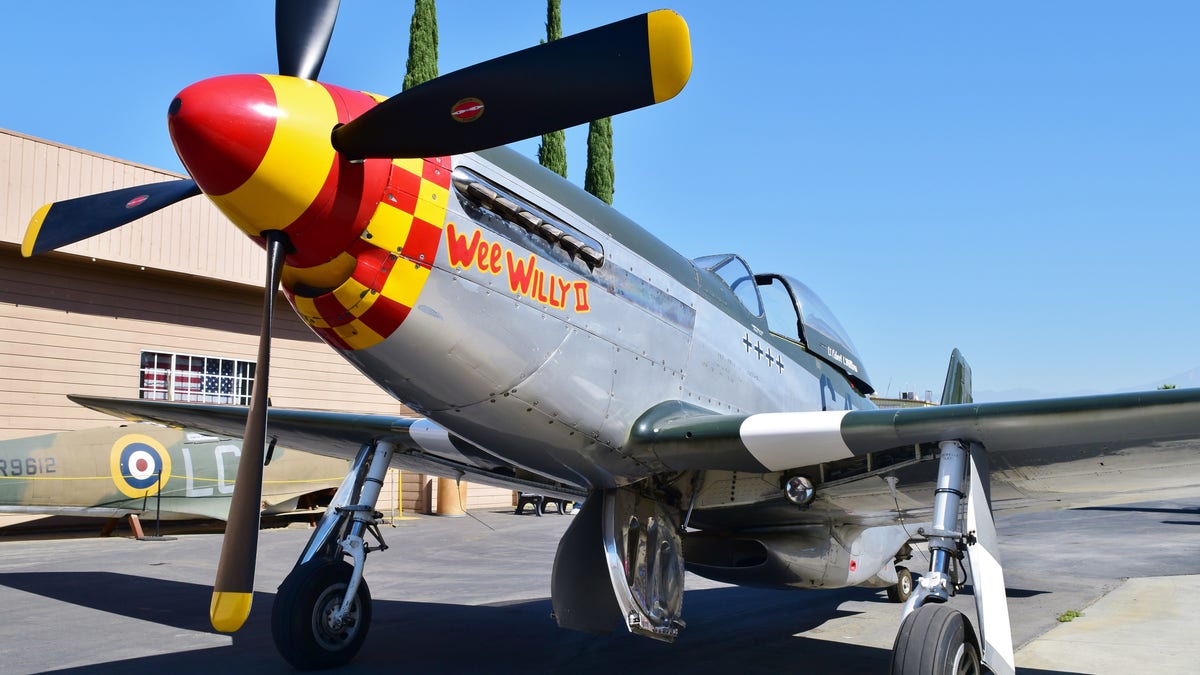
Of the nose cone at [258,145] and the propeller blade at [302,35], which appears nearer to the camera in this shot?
the nose cone at [258,145]

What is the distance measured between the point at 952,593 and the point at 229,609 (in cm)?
323

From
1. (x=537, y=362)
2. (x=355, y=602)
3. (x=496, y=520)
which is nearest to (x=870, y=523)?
(x=537, y=362)

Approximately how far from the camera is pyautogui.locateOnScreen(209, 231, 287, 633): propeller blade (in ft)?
11.2

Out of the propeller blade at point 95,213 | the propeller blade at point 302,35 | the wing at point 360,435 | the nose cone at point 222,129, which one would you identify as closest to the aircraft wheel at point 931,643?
the wing at point 360,435

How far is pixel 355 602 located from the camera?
548 centimetres

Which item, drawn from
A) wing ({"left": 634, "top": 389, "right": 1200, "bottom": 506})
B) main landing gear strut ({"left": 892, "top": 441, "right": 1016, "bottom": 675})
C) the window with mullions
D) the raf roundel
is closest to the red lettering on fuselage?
wing ({"left": 634, "top": 389, "right": 1200, "bottom": 506})

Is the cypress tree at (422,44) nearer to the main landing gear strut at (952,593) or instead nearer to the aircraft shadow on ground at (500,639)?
the aircraft shadow on ground at (500,639)

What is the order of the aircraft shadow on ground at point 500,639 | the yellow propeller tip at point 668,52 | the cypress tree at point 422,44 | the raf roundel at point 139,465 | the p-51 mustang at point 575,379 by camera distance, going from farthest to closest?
the cypress tree at point 422,44, the raf roundel at point 139,465, the aircraft shadow on ground at point 500,639, the p-51 mustang at point 575,379, the yellow propeller tip at point 668,52

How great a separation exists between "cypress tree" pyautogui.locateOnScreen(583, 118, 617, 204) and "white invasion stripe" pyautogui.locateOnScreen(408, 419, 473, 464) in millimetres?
23810

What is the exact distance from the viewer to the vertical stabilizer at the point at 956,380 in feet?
28.0

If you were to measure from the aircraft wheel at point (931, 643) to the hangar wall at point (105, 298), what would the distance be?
1381 centimetres

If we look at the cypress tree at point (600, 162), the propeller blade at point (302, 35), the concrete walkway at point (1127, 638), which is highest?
the cypress tree at point (600, 162)

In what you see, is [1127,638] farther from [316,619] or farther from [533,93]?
[533,93]

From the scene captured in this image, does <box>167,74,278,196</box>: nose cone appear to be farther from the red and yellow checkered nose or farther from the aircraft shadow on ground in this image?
the aircraft shadow on ground
